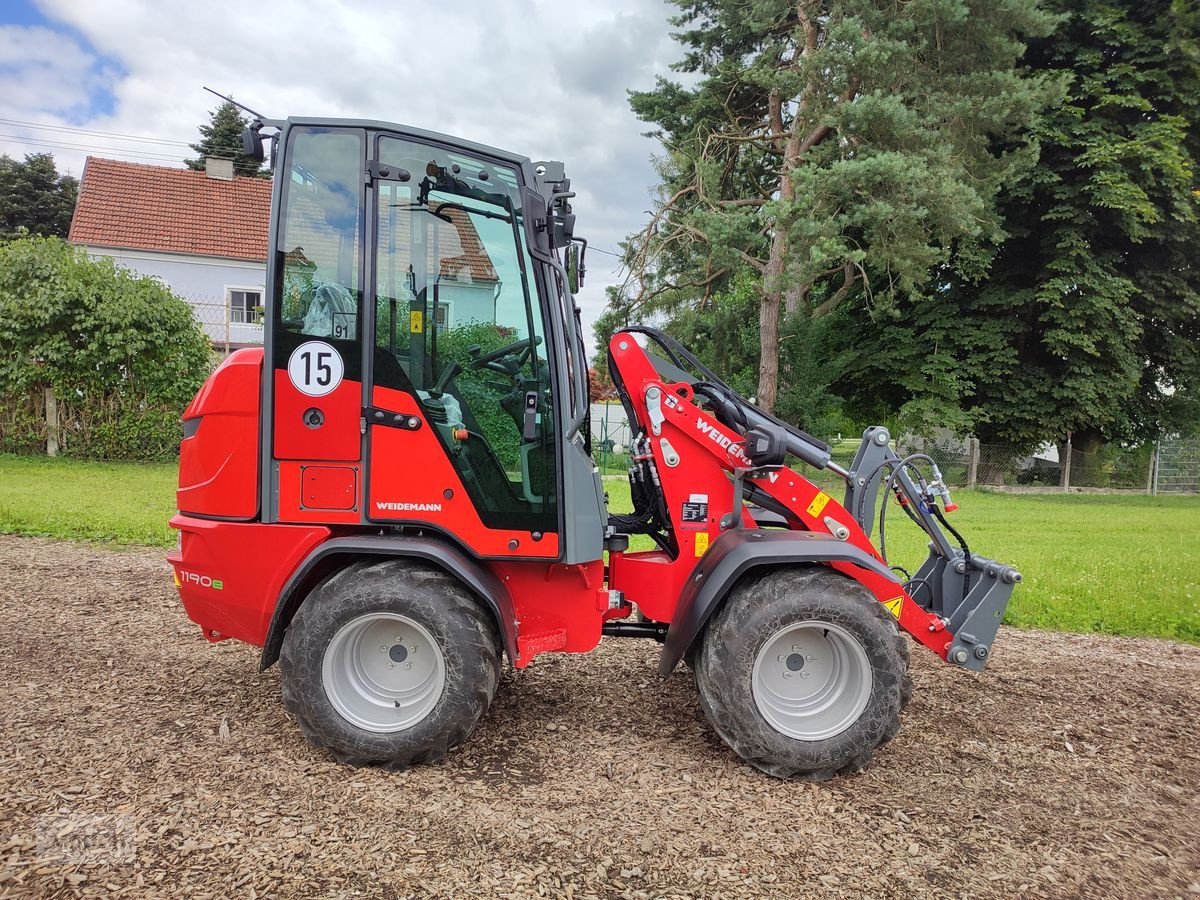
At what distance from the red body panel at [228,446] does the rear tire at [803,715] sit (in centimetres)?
216

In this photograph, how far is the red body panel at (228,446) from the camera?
3338 millimetres

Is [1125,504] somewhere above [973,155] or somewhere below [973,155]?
below

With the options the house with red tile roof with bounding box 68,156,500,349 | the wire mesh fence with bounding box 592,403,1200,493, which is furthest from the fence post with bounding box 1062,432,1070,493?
the house with red tile roof with bounding box 68,156,500,349

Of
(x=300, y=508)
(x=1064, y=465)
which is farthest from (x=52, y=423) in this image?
(x=1064, y=465)

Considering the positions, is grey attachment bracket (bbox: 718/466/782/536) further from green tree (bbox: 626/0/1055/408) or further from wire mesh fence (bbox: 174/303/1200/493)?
wire mesh fence (bbox: 174/303/1200/493)

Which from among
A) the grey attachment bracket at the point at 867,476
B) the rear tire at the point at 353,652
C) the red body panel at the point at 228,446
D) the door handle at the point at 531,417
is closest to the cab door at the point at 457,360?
the door handle at the point at 531,417

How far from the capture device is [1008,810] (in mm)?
3143

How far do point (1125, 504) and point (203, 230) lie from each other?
83.4 feet

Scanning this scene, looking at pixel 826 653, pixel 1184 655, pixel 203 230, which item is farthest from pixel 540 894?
pixel 203 230

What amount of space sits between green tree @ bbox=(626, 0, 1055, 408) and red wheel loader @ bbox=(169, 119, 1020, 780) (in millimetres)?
8967

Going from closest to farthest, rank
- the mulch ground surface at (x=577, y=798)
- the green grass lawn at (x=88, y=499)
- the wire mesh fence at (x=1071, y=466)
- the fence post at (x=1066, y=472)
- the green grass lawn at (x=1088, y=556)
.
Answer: the mulch ground surface at (x=577, y=798) → the green grass lawn at (x=1088, y=556) → the green grass lawn at (x=88, y=499) → the wire mesh fence at (x=1071, y=466) → the fence post at (x=1066, y=472)

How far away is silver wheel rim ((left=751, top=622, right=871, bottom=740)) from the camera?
337cm

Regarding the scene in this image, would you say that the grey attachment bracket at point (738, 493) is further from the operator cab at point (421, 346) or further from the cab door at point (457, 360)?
the cab door at point (457, 360)

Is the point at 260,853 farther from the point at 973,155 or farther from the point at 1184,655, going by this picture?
the point at 973,155
